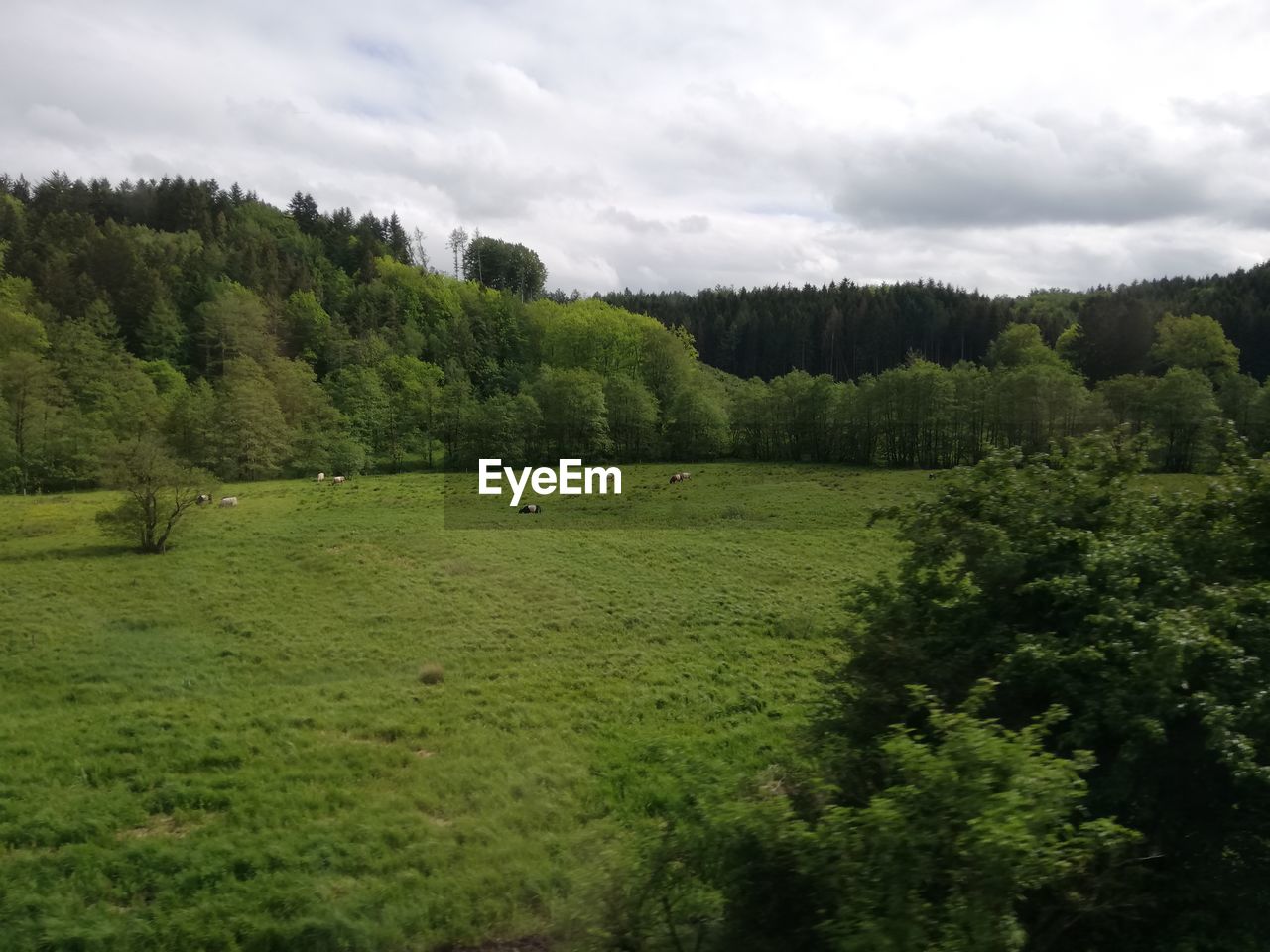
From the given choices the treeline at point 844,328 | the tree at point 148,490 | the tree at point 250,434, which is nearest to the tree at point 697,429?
the tree at point 250,434

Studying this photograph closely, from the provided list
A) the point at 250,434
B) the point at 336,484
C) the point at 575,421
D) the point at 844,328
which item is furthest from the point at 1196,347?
the point at 250,434

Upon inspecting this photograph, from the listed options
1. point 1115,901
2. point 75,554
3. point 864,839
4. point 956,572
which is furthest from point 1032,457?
point 75,554

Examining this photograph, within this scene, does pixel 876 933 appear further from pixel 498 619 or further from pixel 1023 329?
pixel 1023 329

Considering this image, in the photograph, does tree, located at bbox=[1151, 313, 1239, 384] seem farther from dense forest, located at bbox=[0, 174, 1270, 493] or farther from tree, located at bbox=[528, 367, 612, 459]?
tree, located at bbox=[528, 367, 612, 459]

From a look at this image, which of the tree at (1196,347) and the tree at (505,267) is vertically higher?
the tree at (505,267)

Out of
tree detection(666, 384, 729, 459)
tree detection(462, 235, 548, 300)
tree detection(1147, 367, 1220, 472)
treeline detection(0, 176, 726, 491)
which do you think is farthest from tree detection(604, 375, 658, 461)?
tree detection(462, 235, 548, 300)

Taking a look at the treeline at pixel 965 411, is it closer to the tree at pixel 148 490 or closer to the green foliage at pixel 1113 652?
the green foliage at pixel 1113 652

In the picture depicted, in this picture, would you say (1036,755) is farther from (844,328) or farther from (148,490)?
(844,328)
